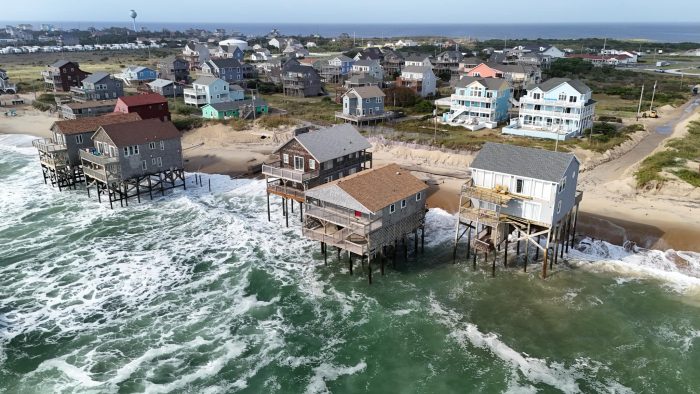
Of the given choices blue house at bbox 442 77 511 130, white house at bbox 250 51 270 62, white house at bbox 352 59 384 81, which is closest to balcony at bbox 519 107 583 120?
blue house at bbox 442 77 511 130

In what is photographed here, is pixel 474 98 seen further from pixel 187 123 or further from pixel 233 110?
pixel 187 123

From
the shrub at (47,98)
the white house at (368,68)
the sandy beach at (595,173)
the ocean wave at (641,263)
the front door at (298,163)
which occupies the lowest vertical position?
the ocean wave at (641,263)

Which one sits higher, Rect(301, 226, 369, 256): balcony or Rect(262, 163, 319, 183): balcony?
Rect(262, 163, 319, 183): balcony

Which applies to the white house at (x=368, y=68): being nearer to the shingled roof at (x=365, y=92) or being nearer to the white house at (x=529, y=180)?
the shingled roof at (x=365, y=92)

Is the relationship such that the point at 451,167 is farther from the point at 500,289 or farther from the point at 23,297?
the point at 23,297

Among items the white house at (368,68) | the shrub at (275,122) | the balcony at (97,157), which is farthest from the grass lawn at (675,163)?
the white house at (368,68)

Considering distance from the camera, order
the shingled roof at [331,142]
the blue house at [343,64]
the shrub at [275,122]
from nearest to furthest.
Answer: the shingled roof at [331,142] < the shrub at [275,122] < the blue house at [343,64]

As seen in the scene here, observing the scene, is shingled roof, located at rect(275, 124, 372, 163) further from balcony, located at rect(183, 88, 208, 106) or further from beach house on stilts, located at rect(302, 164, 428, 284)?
balcony, located at rect(183, 88, 208, 106)

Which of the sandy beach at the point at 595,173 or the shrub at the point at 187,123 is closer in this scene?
the sandy beach at the point at 595,173
